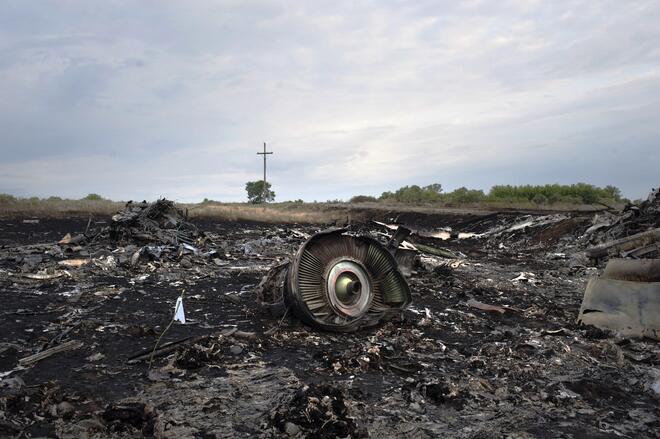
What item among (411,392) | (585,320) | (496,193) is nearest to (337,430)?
(411,392)

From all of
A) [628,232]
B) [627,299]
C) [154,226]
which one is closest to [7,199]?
[154,226]

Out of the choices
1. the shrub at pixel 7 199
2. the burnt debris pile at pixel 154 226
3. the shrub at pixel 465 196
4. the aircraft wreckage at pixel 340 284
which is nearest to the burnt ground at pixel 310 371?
the aircraft wreckage at pixel 340 284

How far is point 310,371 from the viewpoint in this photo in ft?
14.3

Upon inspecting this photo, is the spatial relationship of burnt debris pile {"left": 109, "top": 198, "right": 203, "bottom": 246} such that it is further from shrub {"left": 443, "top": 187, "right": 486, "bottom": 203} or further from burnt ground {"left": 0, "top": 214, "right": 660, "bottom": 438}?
shrub {"left": 443, "top": 187, "right": 486, "bottom": 203}

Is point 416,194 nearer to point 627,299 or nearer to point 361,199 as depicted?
point 361,199

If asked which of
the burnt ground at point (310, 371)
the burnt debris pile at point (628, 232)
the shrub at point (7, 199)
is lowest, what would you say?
the burnt ground at point (310, 371)

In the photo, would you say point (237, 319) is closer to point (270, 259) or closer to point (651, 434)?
point (651, 434)

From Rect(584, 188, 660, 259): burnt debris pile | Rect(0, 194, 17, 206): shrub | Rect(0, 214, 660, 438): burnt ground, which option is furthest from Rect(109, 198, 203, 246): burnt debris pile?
Rect(0, 194, 17, 206): shrub

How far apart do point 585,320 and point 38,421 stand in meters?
5.73

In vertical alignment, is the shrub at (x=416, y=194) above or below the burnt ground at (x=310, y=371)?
above

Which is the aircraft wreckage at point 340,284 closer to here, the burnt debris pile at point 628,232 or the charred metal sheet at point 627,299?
the charred metal sheet at point 627,299

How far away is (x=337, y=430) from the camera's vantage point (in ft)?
10.5

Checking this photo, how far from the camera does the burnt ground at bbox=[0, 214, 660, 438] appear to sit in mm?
3363

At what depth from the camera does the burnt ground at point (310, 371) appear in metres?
3.36
